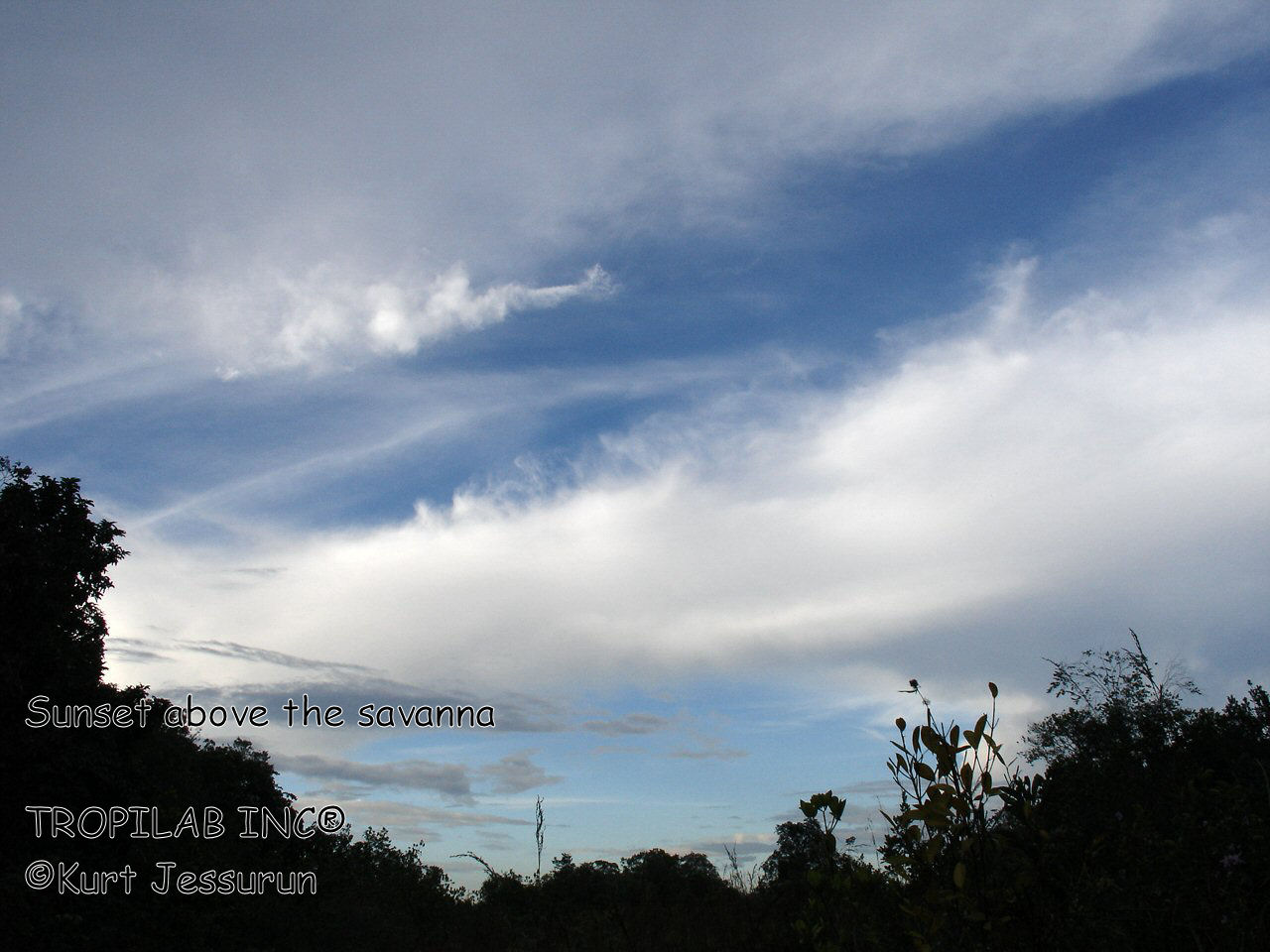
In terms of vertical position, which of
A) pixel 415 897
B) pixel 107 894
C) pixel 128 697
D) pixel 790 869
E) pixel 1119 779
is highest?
pixel 128 697

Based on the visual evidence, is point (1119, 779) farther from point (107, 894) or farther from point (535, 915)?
point (107, 894)

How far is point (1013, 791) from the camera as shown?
12.6 ft

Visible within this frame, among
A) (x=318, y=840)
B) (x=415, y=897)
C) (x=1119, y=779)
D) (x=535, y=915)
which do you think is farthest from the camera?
(x=415, y=897)

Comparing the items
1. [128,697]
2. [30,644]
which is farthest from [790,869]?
[128,697]

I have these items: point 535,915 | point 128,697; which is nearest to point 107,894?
point 128,697

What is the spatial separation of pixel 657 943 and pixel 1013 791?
15.4 feet

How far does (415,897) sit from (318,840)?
6.86 metres

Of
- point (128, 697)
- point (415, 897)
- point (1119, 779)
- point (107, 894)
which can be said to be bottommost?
point (415, 897)

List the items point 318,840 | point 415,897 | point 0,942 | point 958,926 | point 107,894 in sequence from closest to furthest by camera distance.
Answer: point 958,926, point 0,942, point 107,894, point 318,840, point 415,897

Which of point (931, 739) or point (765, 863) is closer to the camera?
point (931, 739)

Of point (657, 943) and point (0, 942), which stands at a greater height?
point (657, 943)

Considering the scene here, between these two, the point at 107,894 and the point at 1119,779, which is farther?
the point at 107,894

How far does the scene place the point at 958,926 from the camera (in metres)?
3.62

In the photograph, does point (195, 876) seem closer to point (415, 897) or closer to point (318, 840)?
point (318, 840)
